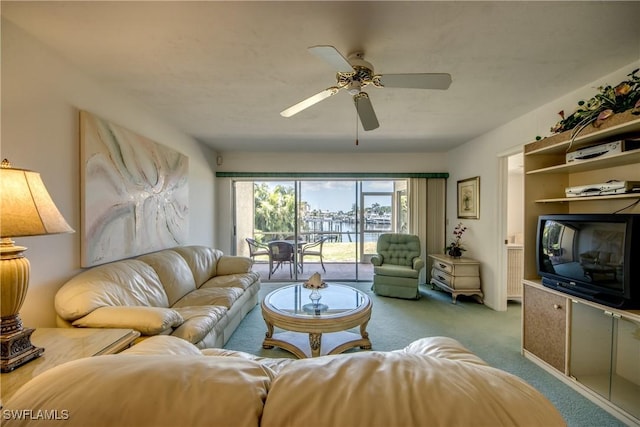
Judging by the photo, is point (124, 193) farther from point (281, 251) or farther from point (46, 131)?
point (281, 251)

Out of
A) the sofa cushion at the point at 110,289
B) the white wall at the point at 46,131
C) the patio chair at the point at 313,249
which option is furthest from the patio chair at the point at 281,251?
the white wall at the point at 46,131

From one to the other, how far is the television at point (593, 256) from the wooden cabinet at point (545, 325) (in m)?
0.12

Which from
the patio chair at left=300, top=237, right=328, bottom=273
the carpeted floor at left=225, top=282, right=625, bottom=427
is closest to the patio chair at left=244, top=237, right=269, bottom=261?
the patio chair at left=300, top=237, right=328, bottom=273

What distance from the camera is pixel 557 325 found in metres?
2.12

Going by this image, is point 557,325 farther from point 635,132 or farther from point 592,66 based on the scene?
point 592,66

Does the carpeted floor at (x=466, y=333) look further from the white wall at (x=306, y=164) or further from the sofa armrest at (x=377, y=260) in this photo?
the white wall at (x=306, y=164)

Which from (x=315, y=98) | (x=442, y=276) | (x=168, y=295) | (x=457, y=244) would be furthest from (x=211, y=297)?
(x=457, y=244)

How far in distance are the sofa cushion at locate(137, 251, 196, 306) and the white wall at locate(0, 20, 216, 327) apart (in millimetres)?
681

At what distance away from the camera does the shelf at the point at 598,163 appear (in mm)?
1766

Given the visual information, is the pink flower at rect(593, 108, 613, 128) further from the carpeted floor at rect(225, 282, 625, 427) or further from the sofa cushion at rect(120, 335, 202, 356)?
the sofa cushion at rect(120, 335, 202, 356)

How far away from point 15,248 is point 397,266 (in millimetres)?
4038

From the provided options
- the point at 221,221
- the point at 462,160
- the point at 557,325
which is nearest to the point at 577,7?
the point at 557,325

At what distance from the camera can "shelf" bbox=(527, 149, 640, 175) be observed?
5.79ft

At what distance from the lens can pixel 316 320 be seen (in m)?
2.17
